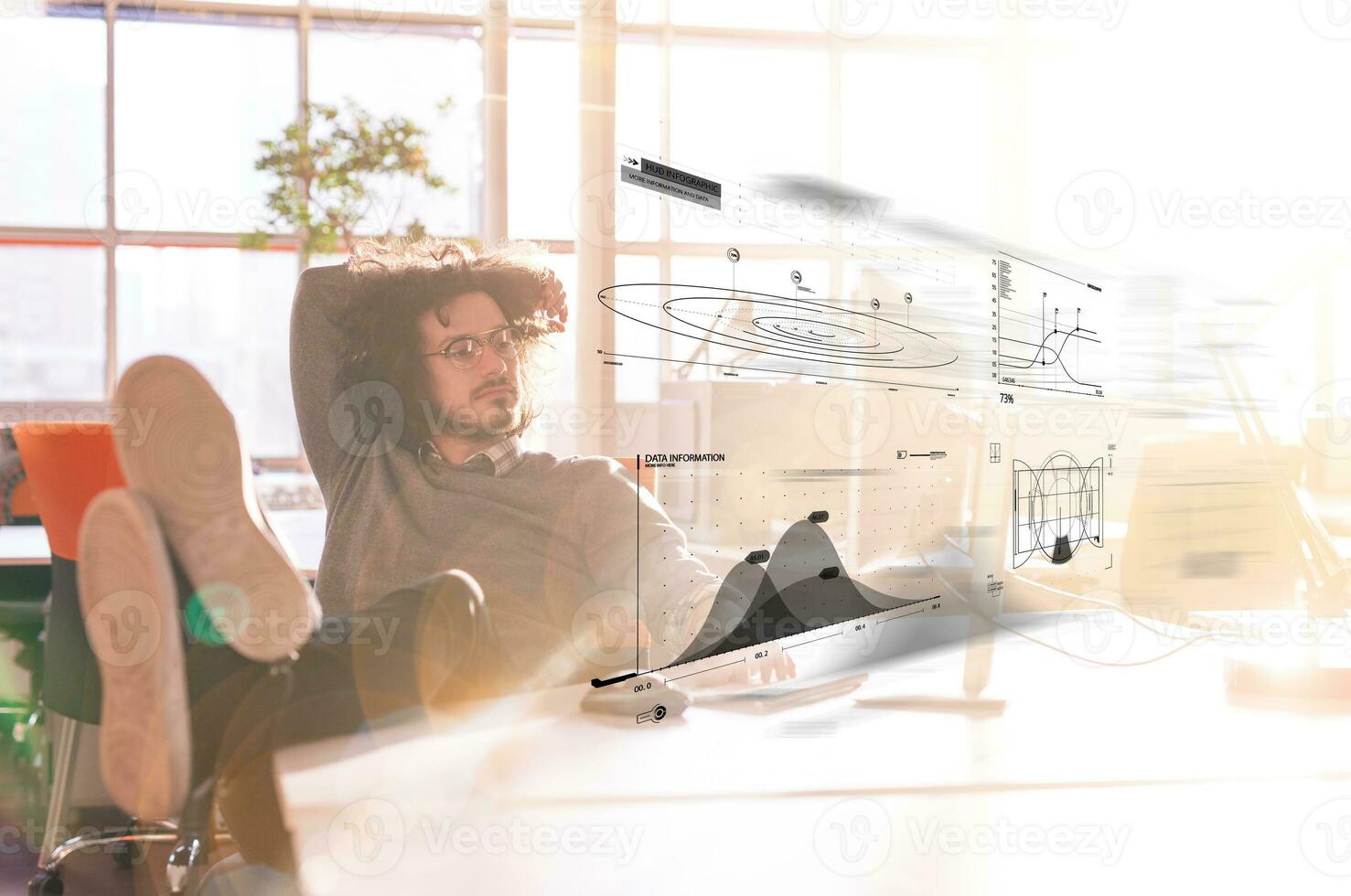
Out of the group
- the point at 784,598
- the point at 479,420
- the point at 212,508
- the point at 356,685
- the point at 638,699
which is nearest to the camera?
the point at 212,508

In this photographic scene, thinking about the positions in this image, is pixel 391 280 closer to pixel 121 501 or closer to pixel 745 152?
pixel 121 501

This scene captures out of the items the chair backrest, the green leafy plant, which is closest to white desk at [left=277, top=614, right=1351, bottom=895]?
the chair backrest

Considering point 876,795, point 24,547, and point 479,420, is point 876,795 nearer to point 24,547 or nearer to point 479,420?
point 479,420

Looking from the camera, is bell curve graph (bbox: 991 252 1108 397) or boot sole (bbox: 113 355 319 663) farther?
bell curve graph (bbox: 991 252 1108 397)

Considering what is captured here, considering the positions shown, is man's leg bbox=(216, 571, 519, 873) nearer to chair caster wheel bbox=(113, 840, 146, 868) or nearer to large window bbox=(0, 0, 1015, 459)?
chair caster wheel bbox=(113, 840, 146, 868)

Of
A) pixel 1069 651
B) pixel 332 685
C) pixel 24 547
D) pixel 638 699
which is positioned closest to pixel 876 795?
pixel 638 699

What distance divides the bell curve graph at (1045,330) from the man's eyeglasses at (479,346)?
1109 millimetres

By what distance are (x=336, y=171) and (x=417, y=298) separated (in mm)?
239

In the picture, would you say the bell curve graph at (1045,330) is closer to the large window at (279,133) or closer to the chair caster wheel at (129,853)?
the large window at (279,133)

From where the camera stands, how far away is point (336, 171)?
133 cm

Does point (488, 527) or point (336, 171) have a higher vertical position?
point (336, 171)

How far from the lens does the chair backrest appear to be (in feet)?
3.75

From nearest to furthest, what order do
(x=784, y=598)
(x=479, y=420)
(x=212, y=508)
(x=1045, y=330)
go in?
1. (x=212, y=508)
2. (x=479, y=420)
3. (x=784, y=598)
4. (x=1045, y=330)

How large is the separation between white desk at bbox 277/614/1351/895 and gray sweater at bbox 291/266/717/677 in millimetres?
143
